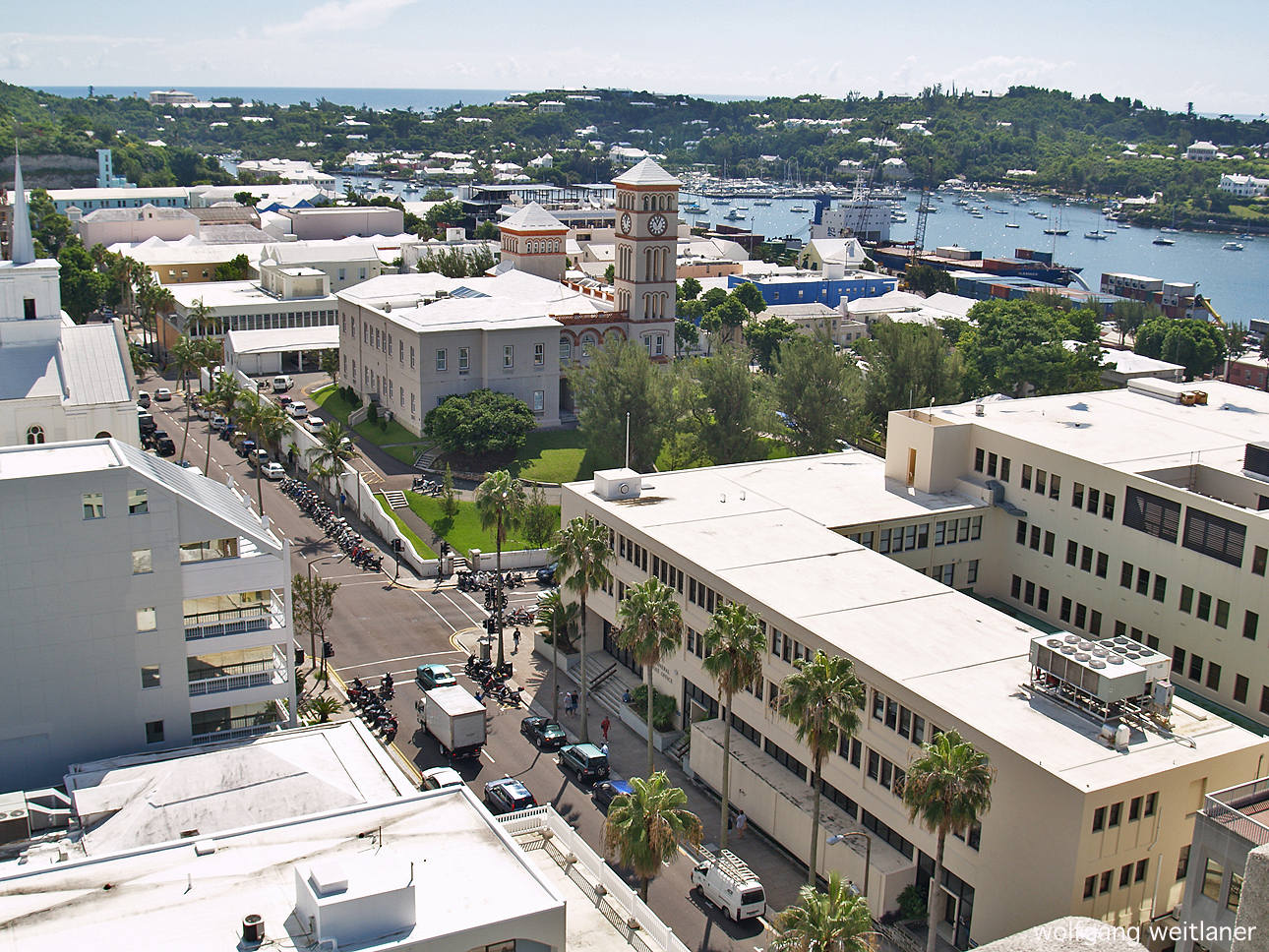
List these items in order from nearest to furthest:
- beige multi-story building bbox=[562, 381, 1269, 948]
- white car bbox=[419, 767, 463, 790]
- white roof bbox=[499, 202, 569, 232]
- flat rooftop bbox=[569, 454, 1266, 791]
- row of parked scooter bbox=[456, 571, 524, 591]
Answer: beige multi-story building bbox=[562, 381, 1269, 948] → flat rooftop bbox=[569, 454, 1266, 791] → white car bbox=[419, 767, 463, 790] → row of parked scooter bbox=[456, 571, 524, 591] → white roof bbox=[499, 202, 569, 232]

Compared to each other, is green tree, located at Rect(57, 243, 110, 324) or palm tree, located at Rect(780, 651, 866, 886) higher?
green tree, located at Rect(57, 243, 110, 324)

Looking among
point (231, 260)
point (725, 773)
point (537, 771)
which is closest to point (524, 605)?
point (537, 771)

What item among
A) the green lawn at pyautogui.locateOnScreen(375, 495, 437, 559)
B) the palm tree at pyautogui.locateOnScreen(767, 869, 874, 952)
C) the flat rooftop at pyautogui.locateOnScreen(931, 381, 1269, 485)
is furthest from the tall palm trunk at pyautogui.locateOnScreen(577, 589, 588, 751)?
the green lawn at pyautogui.locateOnScreen(375, 495, 437, 559)

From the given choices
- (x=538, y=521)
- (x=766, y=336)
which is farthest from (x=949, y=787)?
(x=766, y=336)

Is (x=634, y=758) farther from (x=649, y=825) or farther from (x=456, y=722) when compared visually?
(x=649, y=825)

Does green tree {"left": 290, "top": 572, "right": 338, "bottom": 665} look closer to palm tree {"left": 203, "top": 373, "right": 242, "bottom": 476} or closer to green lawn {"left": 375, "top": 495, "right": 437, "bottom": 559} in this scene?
green lawn {"left": 375, "top": 495, "right": 437, "bottom": 559}
